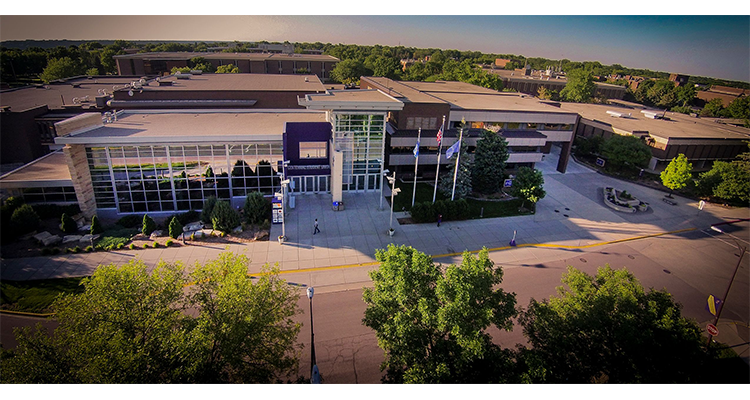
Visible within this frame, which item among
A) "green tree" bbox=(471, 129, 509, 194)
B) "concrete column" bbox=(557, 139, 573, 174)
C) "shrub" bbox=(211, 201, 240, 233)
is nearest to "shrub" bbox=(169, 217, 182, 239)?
"shrub" bbox=(211, 201, 240, 233)

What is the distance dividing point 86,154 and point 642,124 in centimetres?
6595

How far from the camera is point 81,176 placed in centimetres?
2741

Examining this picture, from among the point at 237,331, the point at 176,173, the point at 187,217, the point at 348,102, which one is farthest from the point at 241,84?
the point at 237,331

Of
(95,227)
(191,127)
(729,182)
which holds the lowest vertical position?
(95,227)

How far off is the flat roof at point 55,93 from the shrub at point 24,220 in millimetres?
21254

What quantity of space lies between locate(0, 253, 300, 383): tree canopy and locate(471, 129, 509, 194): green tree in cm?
2735

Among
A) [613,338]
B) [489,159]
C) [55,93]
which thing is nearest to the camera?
[613,338]

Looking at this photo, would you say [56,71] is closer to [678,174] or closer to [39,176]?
[39,176]

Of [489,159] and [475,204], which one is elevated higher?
[489,159]

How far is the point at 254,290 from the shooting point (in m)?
12.3

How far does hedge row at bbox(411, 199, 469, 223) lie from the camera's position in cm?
2938

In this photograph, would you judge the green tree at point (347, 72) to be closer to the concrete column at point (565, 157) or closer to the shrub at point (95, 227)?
the concrete column at point (565, 157)

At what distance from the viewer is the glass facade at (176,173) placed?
1130 inches

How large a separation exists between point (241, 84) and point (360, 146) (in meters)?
26.6
